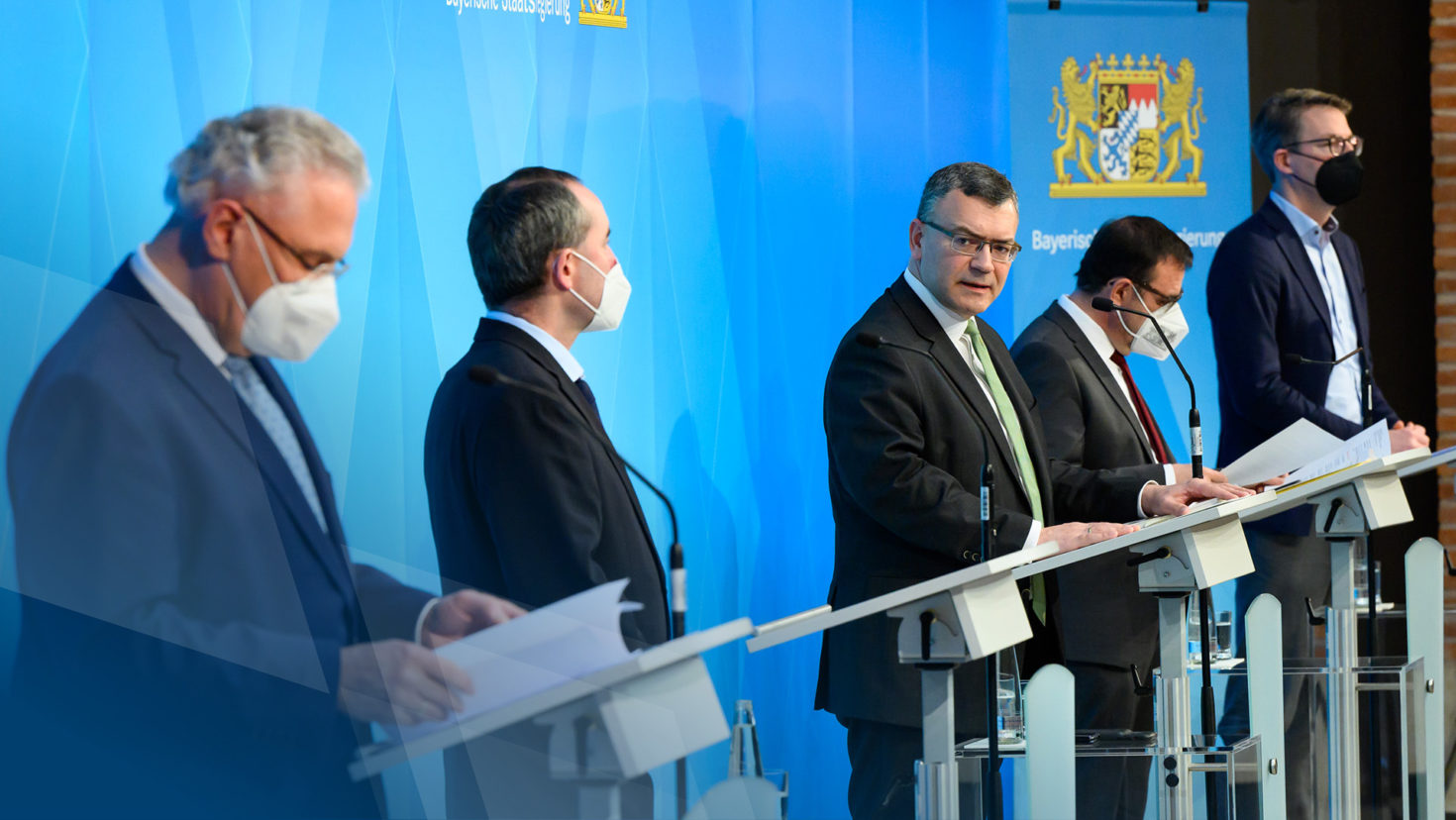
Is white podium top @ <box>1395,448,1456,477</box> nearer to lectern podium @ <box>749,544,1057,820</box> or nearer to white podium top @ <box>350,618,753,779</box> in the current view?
lectern podium @ <box>749,544,1057,820</box>

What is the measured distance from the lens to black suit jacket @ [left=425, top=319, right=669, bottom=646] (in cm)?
229

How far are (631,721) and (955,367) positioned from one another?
1765 millimetres

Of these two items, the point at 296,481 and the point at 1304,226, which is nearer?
the point at 296,481

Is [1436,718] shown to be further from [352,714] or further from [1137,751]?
[352,714]

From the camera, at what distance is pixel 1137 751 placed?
2.52 meters

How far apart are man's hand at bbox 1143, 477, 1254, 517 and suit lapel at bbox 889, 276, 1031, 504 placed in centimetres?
28

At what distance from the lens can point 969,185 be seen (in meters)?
3.16

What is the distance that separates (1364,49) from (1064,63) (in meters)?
1.33

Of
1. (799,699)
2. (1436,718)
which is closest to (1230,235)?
(1436,718)

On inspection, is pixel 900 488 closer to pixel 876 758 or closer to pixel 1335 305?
pixel 876 758

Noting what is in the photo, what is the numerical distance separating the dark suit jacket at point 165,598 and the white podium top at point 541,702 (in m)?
0.22

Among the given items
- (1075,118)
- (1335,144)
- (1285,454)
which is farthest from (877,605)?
(1075,118)

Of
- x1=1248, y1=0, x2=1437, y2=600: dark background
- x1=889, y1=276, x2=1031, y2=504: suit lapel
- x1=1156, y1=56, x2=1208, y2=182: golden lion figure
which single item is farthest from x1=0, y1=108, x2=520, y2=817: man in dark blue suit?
x1=1248, y1=0, x2=1437, y2=600: dark background

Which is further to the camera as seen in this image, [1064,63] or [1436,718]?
[1064,63]
